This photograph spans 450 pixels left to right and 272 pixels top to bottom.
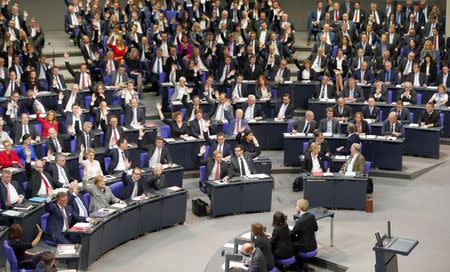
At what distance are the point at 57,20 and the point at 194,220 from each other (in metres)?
14.0

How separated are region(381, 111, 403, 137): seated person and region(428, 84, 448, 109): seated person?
5.70ft

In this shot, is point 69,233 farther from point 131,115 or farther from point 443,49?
point 443,49

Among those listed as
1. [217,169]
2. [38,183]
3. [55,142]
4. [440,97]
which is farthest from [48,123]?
[440,97]

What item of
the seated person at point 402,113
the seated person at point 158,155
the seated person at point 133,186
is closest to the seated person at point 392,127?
the seated person at point 402,113

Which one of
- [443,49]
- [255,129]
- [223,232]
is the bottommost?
[223,232]

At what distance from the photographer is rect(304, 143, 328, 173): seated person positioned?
687 inches

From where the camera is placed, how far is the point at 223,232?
1571 centimetres

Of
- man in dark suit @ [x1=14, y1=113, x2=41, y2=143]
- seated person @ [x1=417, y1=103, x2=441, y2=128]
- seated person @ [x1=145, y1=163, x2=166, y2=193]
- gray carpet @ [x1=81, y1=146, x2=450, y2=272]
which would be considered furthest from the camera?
seated person @ [x1=417, y1=103, x2=441, y2=128]

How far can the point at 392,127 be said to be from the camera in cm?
1897

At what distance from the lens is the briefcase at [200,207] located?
16.6m

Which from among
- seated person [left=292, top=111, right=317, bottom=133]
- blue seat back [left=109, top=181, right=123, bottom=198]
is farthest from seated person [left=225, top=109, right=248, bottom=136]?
blue seat back [left=109, top=181, right=123, bottom=198]

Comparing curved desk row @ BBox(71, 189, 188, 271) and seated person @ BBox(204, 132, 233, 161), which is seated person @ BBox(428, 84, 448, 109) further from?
curved desk row @ BBox(71, 189, 188, 271)

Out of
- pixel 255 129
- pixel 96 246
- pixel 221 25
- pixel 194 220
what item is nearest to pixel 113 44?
pixel 221 25

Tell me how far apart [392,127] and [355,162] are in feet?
7.44
